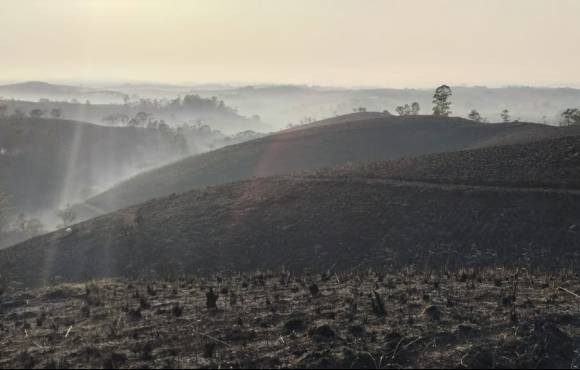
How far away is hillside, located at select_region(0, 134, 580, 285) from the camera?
35844mm

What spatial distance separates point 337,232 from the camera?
137 feet

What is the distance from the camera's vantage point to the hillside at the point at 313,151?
10169 cm

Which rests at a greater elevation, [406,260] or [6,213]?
[406,260]

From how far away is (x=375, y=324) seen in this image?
53.1 ft

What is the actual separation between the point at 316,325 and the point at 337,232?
2572 cm

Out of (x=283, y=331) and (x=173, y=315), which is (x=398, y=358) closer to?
(x=283, y=331)

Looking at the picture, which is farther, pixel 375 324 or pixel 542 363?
pixel 375 324

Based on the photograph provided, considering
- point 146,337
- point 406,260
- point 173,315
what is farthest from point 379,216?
point 146,337

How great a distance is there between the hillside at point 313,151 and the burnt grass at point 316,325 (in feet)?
251

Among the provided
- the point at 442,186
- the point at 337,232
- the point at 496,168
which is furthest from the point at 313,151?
the point at 337,232

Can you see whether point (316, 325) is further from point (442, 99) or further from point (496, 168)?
point (442, 99)

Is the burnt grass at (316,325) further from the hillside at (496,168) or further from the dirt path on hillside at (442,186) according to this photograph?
the hillside at (496,168)

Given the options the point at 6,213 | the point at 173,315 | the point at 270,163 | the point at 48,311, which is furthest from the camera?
the point at 6,213

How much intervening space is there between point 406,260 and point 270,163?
73.3m
